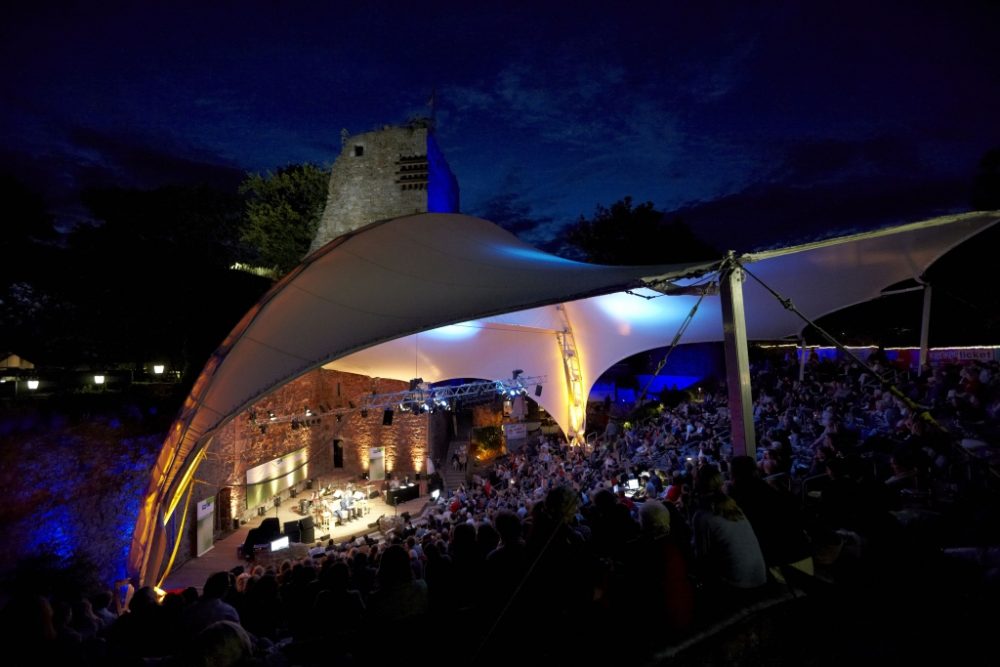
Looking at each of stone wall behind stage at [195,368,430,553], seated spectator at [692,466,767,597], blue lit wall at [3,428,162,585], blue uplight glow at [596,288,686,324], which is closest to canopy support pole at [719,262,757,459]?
seated spectator at [692,466,767,597]

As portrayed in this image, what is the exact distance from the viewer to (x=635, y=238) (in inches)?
890

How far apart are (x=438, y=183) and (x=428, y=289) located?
1737 cm

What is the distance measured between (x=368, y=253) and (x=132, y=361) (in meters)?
15.3

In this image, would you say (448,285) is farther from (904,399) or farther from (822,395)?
(822,395)

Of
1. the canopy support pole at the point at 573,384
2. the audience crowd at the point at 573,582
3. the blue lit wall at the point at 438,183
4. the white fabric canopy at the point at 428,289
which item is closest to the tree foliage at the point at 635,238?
the blue lit wall at the point at 438,183

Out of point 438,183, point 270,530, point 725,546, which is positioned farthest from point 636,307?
point 438,183

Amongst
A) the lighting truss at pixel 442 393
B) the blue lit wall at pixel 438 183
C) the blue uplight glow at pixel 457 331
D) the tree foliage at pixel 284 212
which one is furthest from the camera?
the tree foliage at pixel 284 212

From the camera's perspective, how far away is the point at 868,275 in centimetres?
583

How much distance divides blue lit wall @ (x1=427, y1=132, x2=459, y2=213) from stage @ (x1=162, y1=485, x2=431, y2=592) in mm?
10852

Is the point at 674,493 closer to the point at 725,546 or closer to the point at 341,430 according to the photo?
the point at 725,546

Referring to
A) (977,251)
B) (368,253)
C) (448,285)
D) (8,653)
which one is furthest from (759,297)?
(977,251)

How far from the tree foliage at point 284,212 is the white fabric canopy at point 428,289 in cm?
1895

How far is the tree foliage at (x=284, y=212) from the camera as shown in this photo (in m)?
22.4

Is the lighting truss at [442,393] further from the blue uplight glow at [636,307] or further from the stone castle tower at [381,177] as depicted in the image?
the stone castle tower at [381,177]
